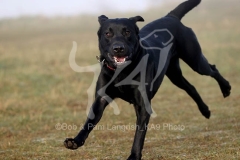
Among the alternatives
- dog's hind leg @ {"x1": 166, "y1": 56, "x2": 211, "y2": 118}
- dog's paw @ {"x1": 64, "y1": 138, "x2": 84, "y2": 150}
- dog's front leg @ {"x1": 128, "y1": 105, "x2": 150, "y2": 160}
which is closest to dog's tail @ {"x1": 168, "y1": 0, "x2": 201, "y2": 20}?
dog's hind leg @ {"x1": 166, "y1": 56, "x2": 211, "y2": 118}

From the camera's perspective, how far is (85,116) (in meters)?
10.1

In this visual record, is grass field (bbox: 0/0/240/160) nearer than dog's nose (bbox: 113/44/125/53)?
No

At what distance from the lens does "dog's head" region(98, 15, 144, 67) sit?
5.27 metres

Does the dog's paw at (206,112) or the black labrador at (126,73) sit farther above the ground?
A: the black labrador at (126,73)

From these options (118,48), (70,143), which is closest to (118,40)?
(118,48)

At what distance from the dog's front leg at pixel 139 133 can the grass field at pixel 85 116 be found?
26 centimetres

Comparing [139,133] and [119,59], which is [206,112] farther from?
[119,59]

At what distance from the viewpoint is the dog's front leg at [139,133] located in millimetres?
5180

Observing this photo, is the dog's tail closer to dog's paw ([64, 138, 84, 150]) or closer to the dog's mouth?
the dog's mouth

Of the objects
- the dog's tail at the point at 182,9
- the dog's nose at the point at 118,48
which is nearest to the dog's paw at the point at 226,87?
the dog's tail at the point at 182,9

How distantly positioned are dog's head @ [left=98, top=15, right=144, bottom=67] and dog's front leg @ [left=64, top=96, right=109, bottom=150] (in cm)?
48

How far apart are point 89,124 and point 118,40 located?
94 cm

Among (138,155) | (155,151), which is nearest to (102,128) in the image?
(155,151)

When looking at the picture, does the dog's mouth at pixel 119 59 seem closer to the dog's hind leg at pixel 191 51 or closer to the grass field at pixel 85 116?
the grass field at pixel 85 116
